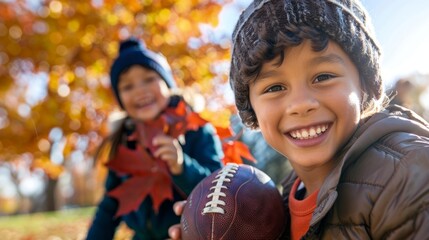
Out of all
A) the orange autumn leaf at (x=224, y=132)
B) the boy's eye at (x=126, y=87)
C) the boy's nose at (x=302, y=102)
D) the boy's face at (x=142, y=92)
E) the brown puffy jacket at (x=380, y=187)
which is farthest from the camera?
the boy's eye at (x=126, y=87)

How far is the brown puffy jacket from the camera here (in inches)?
57.3

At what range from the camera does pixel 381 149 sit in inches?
65.3

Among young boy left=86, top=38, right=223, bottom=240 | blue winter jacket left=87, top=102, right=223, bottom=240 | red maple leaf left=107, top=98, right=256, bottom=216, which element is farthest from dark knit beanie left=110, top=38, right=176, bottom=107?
blue winter jacket left=87, top=102, right=223, bottom=240

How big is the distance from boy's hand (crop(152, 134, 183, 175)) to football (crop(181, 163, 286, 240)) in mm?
736

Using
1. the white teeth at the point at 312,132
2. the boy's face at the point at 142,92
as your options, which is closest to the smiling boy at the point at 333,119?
the white teeth at the point at 312,132

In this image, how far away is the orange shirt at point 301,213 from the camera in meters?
1.97

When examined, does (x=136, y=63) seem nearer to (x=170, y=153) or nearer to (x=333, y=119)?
(x=170, y=153)

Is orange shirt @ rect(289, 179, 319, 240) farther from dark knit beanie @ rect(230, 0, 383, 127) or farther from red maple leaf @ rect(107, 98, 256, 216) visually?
red maple leaf @ rect(107, 98, 256, 216)

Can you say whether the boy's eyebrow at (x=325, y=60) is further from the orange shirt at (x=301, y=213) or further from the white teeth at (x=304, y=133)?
the orange shirt at (x=301, y=213)

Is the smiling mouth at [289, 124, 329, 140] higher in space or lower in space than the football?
A: higher

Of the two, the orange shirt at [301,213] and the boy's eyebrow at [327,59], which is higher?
the boy's eyebrow at [327,59]

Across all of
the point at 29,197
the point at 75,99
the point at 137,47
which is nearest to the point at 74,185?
the point at 29,197

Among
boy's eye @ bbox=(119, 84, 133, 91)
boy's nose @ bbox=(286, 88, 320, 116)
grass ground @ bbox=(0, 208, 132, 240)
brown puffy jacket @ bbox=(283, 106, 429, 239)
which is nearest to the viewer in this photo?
brown puffy jacket @ bbox=(283, 106, 429, 239)

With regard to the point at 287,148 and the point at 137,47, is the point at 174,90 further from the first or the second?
the point at 287,148
